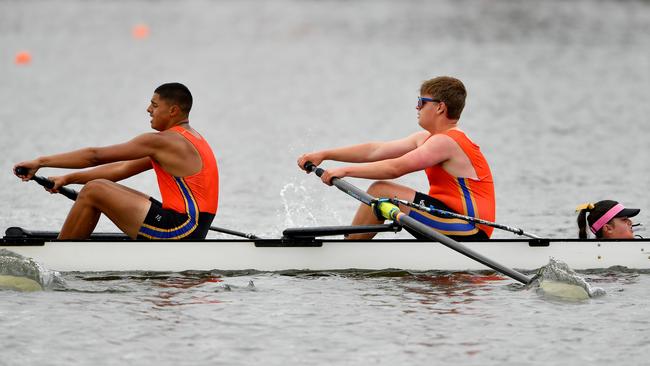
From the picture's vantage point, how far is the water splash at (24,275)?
11.8 meters

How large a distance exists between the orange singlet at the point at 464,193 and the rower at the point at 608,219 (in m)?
1.06

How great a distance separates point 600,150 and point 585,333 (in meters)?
14.6

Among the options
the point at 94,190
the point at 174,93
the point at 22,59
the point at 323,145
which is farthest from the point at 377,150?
the point at 22,59

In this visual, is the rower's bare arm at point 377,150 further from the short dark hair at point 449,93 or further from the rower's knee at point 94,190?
the rower's knee at point 94,190

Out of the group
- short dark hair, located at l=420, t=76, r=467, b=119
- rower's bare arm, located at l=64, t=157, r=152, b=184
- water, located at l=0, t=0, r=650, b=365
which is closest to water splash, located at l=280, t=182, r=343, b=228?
water, located at l=0, t=0, r=650, b=365

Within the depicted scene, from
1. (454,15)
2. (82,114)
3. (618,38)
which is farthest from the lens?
(454,15)

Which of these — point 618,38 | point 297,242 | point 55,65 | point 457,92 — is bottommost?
point 297,242

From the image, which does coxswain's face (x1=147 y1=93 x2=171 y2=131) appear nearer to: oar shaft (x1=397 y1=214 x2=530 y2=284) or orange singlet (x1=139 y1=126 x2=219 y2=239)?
orange singlet (x1=139 y1=126 x2=219 y2=239)

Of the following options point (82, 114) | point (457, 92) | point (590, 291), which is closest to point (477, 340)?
point (590, 291)

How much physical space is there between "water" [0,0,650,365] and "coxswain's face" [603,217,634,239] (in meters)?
0.56

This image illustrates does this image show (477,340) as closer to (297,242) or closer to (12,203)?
(297,242)

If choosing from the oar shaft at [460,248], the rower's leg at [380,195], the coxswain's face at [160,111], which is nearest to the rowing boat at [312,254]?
the rower's leg at [380,195]

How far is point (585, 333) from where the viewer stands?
1067 centimetres

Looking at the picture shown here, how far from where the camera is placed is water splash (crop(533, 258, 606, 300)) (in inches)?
466
